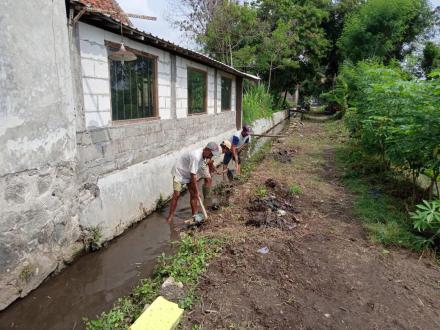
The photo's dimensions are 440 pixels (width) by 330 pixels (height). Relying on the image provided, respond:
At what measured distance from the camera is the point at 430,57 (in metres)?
25.1

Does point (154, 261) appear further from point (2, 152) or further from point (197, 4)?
point (197, 4)

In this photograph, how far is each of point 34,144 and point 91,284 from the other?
193cm

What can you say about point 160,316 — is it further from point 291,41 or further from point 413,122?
point 291,41

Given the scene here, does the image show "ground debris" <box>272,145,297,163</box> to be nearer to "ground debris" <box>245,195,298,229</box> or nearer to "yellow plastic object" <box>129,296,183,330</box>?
"ground debris" <box>245,195,298,229</box>

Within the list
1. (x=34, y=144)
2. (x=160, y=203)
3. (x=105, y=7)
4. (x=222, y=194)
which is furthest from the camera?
(x=105, y=7)

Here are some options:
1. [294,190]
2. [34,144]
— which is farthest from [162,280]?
[294,190]

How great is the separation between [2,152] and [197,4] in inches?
748

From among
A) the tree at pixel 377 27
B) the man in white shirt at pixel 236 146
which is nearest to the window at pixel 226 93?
the man in white shirt at pixel 236 146

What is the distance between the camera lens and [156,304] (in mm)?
2967

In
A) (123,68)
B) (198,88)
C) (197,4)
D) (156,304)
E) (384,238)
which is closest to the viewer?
(156,304)

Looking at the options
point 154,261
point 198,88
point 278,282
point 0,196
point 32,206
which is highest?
point 198,88

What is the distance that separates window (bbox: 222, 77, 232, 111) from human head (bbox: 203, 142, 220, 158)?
21.8 ft

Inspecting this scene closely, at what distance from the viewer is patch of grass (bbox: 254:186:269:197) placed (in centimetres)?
635

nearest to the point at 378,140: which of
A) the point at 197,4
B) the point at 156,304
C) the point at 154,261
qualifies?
the point at 154,261
